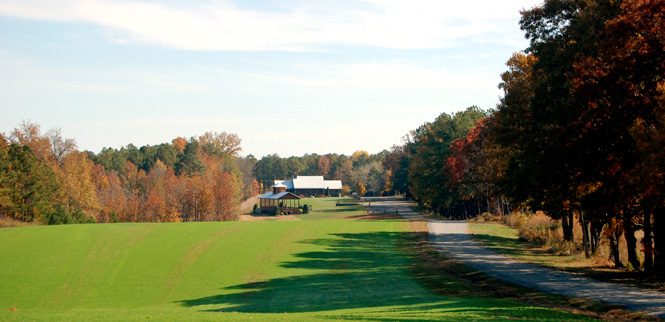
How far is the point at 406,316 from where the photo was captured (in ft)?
50.6

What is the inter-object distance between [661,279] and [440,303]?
30.4 ft

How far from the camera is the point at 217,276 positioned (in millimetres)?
29875

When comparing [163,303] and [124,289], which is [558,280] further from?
[124,289]

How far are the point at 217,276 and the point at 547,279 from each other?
17.3 meters

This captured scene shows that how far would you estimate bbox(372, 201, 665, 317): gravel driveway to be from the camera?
17125 mm

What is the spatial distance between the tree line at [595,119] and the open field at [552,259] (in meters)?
0.86

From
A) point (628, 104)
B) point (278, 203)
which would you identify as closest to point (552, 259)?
point (628, 104)

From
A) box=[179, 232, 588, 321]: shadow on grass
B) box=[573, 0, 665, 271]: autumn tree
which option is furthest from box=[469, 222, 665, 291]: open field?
box=[179, 232, 588, 321]: shadow on grass

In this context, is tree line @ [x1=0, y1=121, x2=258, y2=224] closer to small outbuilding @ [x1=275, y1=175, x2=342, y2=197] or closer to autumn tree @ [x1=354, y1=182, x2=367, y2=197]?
small outbuilding @ [x1=275, y1=175, x2=342, y2=197]

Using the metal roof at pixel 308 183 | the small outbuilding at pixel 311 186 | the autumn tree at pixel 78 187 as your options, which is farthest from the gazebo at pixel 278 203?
the metal roof at pixel 308 183

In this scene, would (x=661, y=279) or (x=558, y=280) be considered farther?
(x=558, y=280)

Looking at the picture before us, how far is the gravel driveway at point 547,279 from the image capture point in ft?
56.2

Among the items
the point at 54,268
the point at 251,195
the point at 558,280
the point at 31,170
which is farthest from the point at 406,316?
the point at 251,195

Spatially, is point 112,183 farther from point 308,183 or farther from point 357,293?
point 357,293
